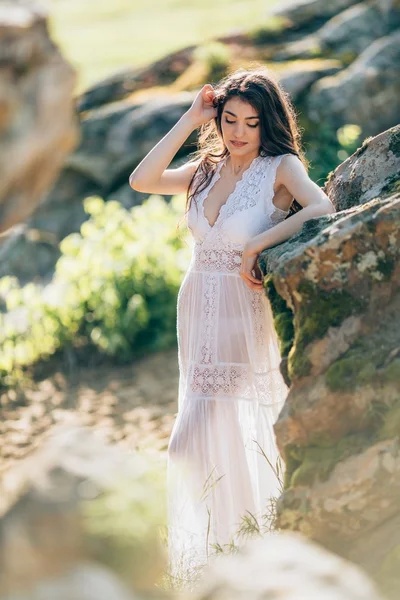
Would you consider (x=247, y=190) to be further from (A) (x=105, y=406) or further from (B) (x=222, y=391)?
(A) (x=105, y=406)

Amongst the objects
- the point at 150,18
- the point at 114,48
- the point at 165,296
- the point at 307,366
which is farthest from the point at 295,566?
the point at 150,18

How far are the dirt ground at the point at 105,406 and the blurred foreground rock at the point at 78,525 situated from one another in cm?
429

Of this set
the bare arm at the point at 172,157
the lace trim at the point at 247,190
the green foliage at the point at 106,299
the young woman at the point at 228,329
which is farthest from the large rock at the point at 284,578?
the green foliage at the point at 106,299

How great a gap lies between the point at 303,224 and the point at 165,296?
501cm

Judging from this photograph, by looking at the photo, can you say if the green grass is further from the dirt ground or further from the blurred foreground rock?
the blurred foreground rock

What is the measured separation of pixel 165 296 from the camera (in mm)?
8234

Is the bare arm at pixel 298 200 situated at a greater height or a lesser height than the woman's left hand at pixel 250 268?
greater

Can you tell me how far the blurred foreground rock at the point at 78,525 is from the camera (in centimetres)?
146

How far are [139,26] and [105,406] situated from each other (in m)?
11.6

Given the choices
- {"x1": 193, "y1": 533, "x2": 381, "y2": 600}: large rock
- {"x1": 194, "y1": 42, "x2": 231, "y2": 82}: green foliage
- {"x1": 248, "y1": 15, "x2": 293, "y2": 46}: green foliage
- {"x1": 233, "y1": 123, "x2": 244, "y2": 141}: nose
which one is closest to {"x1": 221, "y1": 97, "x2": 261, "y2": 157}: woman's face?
{"x1": 233, "y1": 123, "x2": 244, "y2": 141}: nose

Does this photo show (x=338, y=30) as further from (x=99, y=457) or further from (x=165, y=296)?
(x=99, y=457)

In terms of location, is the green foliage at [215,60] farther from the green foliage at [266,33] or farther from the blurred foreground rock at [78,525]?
the blurred foreground rock at [78,525]

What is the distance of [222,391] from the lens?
3.86 m

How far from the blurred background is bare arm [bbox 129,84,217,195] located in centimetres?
39
